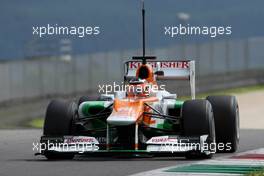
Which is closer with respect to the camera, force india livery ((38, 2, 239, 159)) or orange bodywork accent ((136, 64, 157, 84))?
force india livery ((38, 2, 239, 159))

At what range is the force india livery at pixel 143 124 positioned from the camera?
17844mm

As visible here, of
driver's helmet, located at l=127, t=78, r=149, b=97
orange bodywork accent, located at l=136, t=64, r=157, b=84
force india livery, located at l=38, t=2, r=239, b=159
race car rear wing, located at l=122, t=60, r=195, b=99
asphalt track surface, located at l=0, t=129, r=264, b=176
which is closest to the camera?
asphalt track surface, located at l=0, t=129, r=264, b=176

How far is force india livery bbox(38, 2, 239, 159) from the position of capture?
58.5 ft

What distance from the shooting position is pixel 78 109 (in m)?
19.0

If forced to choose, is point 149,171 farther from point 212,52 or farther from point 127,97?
point 212,52

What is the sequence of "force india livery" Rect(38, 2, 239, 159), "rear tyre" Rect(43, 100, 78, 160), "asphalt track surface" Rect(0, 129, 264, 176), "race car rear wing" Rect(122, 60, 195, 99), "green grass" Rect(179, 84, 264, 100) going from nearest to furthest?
"asphalt track surface" Rect(0, 129, 264, 176)
"force india livery" Rect(38, 2, 239, 159)
"rear tyre" Rect(43, 100, 78, 160)
"race car rear wing" Rect(122, 60, 195, 99)
"green grass" Rect(179, 84, 264, 100)

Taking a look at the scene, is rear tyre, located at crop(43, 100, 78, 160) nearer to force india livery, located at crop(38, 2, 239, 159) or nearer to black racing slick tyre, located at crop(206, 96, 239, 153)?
force india livery, located at crop(38, 2, 239, 159)

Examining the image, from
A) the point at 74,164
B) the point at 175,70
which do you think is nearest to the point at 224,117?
the point at 175,70

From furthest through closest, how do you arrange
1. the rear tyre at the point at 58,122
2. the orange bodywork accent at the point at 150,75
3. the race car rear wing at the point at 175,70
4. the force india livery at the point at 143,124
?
1. the race car rear wing at the point at 175,70
2. the orange bodywork accent at the point at 150,75
3. the rear tyre at the point at 58,122
4. the force india livery at the point at 143,124

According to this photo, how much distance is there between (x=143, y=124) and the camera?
60.2ft

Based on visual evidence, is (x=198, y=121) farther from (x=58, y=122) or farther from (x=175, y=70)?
(x=58, y=122)

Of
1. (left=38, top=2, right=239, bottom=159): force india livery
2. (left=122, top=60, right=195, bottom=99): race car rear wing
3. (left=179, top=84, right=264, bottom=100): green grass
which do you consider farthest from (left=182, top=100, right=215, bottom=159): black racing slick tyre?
(left=179, top=84, right=264, bottom=100): green grass

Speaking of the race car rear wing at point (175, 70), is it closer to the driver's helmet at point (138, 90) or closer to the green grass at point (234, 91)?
the driver's helmet at point (138, 90)

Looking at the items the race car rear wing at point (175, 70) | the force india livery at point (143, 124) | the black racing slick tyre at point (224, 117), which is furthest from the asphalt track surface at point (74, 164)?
the race car rear wing at point (175, 70)
